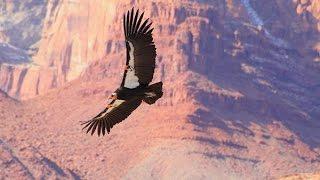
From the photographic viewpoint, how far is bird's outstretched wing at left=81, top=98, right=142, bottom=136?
4478 cm

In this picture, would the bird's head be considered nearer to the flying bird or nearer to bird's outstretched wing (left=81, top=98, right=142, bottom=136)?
the flying bird

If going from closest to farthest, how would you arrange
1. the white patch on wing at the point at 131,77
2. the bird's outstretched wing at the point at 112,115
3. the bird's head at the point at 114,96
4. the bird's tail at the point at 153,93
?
the white patch on wing at the point at 131,77 → the bird's head at the point at 114,96 → the bird's tail at the point at 153,93 → the bird's outstretched wing at the point at 112,115

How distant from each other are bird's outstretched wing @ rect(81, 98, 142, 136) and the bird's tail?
28cm

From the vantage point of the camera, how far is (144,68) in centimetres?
4388

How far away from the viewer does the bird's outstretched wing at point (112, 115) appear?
44781 millimetres

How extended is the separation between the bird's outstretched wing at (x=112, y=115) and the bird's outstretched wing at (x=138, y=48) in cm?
105

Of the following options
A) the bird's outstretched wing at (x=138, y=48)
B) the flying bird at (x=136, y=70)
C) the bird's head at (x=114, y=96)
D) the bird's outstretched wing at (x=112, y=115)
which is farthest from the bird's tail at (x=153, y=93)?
the bird's head at (x=114, y=96)

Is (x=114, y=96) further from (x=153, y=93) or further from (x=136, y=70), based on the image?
(x=153, y=93)

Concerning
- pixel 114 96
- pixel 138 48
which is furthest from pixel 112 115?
pixel 138 48

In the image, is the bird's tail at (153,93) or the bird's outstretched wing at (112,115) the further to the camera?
the bird's outstretched wing at (112,115)

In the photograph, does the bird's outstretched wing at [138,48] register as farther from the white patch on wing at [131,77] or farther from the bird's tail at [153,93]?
the bird's tail at [153,93]

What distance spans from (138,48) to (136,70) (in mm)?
682

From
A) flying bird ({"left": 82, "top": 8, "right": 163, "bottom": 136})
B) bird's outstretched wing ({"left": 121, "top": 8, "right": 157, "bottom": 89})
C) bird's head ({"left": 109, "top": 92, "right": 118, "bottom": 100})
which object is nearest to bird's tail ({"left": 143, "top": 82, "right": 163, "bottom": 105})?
flying bird ({"left": 82, "top": 8, "right": 163, "bottom": 136})

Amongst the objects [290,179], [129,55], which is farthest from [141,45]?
[290,179]
